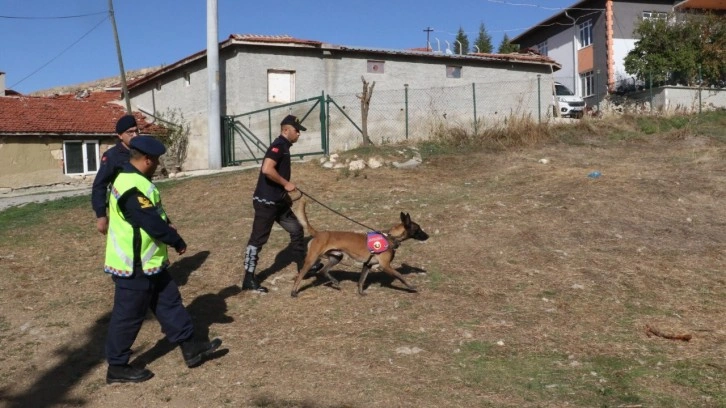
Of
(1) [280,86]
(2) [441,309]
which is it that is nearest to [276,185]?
(2) [441,309]

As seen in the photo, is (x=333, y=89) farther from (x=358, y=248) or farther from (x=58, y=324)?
(x=58, y=324)

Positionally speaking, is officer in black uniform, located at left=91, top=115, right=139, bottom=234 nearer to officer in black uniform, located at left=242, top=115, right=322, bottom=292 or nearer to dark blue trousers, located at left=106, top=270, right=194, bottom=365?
dark blue trousers, located at left=106, top=270, right=194, bottom=365

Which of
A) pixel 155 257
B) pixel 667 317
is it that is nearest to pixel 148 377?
pixel 155 257

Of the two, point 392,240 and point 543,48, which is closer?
point 392,240

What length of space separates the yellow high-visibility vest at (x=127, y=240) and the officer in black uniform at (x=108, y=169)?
0.68m

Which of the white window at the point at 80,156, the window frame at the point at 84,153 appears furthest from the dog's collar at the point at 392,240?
the white window at the point at 80,156

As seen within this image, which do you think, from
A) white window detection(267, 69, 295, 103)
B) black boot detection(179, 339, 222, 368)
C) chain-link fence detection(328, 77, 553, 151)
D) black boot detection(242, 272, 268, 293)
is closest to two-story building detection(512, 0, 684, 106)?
chain-link fence detection(328, 77, 553, 151)

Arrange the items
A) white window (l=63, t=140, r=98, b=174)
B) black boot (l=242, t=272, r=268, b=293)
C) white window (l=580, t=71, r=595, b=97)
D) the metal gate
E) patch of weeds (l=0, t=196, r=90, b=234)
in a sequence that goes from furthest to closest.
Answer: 1. white window (l=580, t=71, r=595, b=97)
2. white window (l=63, t=140, r=98, b=174)
3. the metal gate
4. patch of weeds (l=0, t=196, r=90, b=234)
5. black boot (l=242, t=272, r=268, b=293)

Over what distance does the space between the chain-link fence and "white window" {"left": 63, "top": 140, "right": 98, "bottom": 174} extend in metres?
9.84

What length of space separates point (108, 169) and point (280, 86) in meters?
16.3

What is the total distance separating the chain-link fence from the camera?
2011 cm

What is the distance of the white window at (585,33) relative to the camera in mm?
33844

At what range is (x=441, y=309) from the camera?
597 cm

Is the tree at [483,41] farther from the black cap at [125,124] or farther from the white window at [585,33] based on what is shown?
the black cap at [125,124]
